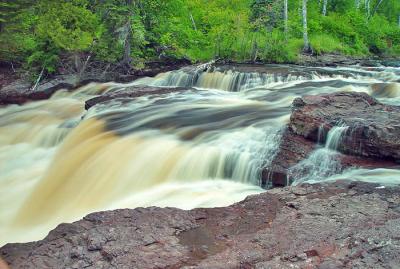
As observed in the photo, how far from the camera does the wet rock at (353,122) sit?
20.6 ft

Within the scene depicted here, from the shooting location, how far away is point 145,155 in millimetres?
7582

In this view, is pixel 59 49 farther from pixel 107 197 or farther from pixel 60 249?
pixel 60 249

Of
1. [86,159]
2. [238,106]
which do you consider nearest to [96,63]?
[238,106]

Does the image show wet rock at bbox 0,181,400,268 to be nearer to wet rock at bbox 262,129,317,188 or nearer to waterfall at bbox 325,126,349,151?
wet rock at bbox 262,129,317,188

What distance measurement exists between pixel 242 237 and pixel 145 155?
388cm

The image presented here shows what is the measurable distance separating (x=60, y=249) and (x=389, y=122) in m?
5.36

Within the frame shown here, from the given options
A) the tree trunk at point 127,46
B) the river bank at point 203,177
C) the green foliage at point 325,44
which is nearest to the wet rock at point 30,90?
the river bank at point 203,177

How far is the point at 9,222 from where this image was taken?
643 cm

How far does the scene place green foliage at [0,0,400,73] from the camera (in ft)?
49.5

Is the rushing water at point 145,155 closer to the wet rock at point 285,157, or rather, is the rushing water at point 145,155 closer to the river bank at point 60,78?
the wet rock at point 285,157

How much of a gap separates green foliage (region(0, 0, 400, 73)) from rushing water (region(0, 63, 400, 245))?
3.79 m

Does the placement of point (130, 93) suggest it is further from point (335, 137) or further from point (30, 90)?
point (335, 137)

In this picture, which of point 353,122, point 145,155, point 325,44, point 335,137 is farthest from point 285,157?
point 325,44

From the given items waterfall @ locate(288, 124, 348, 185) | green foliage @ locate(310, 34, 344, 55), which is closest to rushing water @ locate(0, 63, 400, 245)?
waterfall @ locate(288, 124, 348, 185)
